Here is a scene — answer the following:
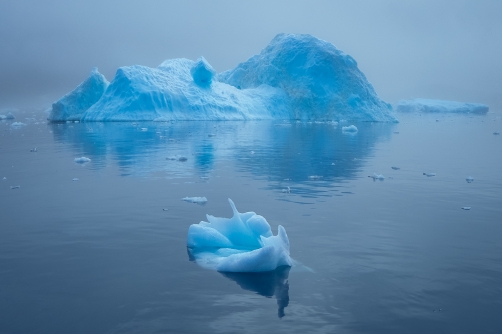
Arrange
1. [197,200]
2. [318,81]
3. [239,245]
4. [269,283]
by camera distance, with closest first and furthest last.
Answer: [269,283], [239,245], [197,200], [318,81]

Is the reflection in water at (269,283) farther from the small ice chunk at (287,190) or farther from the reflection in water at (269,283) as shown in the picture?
the small ice chunk at (287,190)

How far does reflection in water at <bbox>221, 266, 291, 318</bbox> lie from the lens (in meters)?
3.70

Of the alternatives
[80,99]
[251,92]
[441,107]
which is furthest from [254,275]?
[441,107]

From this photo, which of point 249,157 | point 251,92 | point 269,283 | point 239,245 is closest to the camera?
point 269,283

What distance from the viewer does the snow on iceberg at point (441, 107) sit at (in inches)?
2505

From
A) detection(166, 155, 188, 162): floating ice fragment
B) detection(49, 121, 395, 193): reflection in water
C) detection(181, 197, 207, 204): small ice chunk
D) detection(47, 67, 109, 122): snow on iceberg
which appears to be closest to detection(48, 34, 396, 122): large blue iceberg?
detection(47, 67, 109, 122): snow on iceberg

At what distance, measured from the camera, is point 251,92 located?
35125mm

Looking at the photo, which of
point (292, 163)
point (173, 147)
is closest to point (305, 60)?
point (173, 147)

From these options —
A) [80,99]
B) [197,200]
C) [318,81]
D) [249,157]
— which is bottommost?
[197,200]

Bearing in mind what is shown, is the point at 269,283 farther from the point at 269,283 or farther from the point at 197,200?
the point at 197,200

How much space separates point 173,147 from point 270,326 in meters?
12.0

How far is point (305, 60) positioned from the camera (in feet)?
114

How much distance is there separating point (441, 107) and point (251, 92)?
41.1 m

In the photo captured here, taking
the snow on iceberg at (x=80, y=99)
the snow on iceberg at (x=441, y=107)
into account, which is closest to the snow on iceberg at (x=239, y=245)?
the snow on iceberg at (x=80, y=99)
